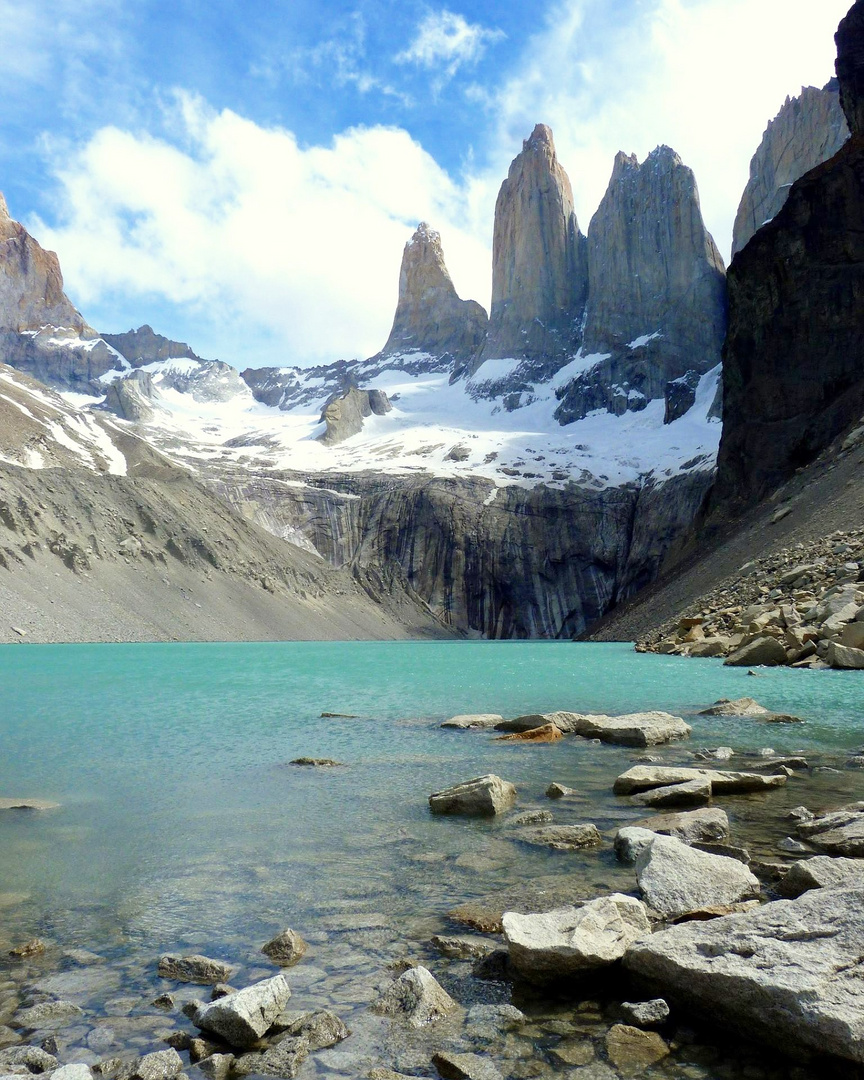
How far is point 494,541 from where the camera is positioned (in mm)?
105500

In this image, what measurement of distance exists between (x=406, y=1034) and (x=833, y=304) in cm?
6100

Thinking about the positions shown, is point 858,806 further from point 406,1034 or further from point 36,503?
point 36,503

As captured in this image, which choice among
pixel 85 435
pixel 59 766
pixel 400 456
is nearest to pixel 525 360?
pixel 400 456

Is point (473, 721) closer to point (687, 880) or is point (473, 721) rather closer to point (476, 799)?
point (476, 799)

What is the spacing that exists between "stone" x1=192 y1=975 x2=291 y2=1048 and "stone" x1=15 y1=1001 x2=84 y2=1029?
63 cm

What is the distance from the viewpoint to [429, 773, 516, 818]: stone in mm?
8117

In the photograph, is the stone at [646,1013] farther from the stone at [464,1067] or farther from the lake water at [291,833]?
the stone at [464,1067]

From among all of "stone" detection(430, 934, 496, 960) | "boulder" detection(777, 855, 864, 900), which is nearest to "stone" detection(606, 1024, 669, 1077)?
"stone" detection(430, 934, 496, 960)

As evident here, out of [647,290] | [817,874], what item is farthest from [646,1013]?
[647,290]

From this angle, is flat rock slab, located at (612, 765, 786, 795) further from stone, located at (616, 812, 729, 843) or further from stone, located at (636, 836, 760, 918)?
stone, located at (636, 836, 760, 918)

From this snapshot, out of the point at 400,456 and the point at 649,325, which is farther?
the point at 649,325

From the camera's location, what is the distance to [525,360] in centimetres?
17100

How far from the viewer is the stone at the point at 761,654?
79.7 feet

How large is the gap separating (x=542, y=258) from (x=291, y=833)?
17207 cm
